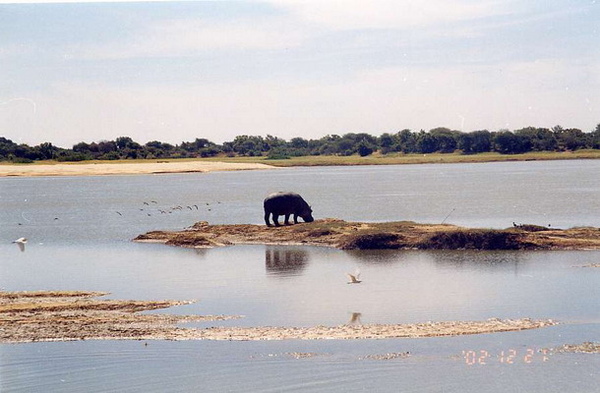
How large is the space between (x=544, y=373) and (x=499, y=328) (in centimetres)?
278

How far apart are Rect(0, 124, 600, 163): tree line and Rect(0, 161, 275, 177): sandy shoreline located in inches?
161

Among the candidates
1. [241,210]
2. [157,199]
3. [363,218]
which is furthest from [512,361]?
[157,199]

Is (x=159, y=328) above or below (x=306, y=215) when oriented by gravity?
below

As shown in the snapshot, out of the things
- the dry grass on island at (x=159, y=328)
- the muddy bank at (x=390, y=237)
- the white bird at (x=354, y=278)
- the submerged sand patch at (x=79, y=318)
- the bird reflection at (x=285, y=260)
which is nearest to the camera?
the dry grass on island at (x=159, y=328)

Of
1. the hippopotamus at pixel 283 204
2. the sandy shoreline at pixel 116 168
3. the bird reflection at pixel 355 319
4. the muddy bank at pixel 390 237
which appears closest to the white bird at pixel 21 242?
the muddy bank at pixel 390 237

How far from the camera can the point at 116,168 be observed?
111 meters

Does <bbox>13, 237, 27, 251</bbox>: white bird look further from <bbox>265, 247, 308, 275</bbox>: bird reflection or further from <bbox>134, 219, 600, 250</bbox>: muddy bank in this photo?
<bbox>265, 247, 308, 275</bbox>: bird reflection

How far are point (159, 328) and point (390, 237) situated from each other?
1307 cm

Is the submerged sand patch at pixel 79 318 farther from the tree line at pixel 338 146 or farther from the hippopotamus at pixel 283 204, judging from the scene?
the tree line at pixel 338 146

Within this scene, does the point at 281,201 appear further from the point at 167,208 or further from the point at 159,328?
the point at 167,208

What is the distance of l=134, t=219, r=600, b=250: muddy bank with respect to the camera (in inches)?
1130

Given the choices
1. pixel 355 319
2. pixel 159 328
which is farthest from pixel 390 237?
pixel 159 328

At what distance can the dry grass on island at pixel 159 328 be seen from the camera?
17.3m

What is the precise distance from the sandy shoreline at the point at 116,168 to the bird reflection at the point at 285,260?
7541 centimetres
